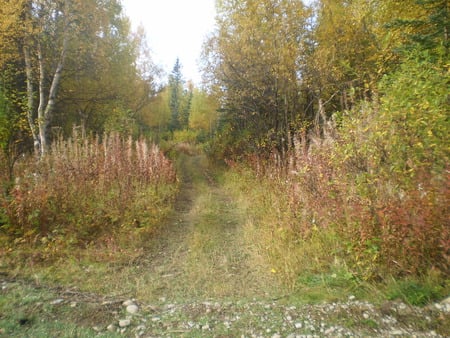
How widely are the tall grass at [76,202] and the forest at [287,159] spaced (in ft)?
0.09

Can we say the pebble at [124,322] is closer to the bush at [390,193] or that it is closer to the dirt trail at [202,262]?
the dirt trail at [202,262]

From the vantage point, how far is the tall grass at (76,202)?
4.46m

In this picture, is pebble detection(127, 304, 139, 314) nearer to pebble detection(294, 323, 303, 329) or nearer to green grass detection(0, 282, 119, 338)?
green grass detection(0, 282, 119, 338)

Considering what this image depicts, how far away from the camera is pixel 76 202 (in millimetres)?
5168

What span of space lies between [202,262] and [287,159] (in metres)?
4.15

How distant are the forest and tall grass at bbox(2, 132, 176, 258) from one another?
3cm

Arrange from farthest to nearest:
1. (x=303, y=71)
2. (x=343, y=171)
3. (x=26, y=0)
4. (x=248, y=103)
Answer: (x=248, y=103) → (x=303, y=71) → (x=26, y=0) → (x=343, y=171)

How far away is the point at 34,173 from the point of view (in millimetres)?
5395

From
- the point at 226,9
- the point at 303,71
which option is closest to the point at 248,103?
the point at 303,71

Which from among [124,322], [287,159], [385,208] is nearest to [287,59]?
[287,159]

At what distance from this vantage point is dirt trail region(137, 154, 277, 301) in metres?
3.43

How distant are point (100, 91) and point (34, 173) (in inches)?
376

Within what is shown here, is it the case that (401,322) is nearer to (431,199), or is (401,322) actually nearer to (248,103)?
(431,199)

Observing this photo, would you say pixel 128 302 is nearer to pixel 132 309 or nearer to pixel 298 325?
pixel 132 309
